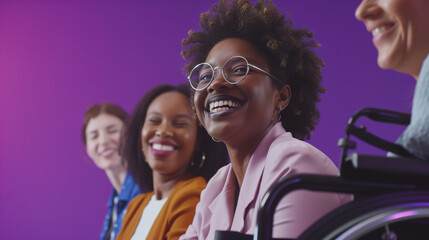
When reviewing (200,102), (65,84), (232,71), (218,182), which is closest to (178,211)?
(218,182)

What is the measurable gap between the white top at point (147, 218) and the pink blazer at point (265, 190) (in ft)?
1.61

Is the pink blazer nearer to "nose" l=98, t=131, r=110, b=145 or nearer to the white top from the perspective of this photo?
the white top

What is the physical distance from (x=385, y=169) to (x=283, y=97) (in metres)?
0.66

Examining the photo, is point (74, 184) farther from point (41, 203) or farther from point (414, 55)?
point (414, 55)

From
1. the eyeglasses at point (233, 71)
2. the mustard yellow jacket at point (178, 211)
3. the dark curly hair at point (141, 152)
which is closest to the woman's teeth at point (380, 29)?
the eyeglasses at point (233, 71)

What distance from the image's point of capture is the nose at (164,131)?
76.4 inches

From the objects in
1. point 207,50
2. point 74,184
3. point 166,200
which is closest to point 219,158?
point 166,200

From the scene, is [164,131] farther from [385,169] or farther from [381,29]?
[385,169]

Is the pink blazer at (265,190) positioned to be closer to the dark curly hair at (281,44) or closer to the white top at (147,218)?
the dark curly hair at (281,44)

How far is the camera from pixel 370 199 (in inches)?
28.3

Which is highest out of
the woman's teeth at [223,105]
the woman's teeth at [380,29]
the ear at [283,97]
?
the woman's teeth at [380,29]

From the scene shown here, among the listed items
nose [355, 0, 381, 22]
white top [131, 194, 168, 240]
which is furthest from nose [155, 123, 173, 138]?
nose [355, 0, 381, 22]

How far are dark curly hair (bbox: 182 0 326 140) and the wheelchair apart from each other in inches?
23.8

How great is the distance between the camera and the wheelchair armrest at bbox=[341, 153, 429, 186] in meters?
0.70
